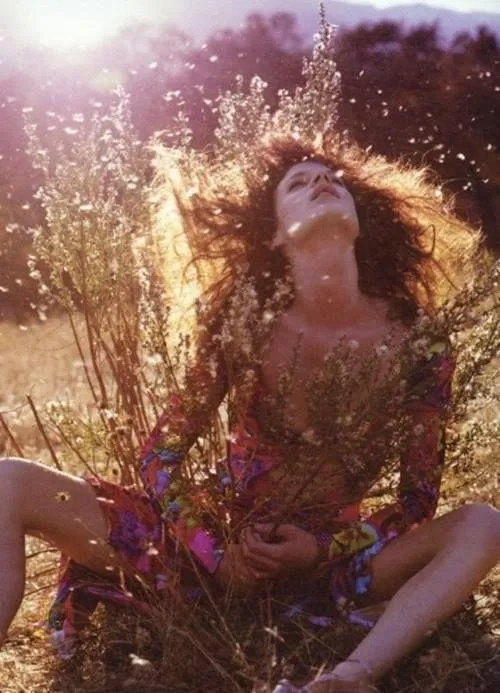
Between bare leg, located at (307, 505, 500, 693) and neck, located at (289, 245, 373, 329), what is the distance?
643mm

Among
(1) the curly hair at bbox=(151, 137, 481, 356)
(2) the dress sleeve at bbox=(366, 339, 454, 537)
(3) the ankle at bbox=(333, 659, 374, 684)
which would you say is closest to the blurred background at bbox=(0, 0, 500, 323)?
(1) the curly hair at bbox=(151, 137, 481, 356)

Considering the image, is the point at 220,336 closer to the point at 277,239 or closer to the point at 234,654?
the point at 234,654

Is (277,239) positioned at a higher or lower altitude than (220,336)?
higher

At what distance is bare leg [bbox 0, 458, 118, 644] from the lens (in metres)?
2.50

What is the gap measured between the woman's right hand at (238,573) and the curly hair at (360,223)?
2.66 ft

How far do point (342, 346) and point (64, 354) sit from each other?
17.8 ft

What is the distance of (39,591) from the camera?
11.1ft

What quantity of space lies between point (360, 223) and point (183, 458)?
1.12 metres

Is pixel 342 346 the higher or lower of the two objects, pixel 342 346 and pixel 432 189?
the lower

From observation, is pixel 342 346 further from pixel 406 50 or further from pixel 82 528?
pixel 406 50

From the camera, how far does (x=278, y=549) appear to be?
2590 millimetres

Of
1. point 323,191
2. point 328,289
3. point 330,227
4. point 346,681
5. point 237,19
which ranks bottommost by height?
point 346,681

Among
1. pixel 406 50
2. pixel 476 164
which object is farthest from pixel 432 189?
pixel 406 50


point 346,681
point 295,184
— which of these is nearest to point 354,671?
point 346,681
